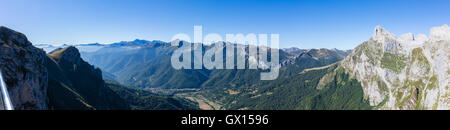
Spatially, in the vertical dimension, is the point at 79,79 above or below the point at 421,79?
above

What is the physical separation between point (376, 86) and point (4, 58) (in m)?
235

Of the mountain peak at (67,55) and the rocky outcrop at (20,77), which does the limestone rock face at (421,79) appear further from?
the mountain peak at (67,55)

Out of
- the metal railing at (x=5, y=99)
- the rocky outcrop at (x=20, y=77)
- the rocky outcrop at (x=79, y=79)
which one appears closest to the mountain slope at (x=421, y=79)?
the metal railing at (x=5, y=99)

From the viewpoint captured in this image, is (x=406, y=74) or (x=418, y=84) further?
(x=406, y=74)

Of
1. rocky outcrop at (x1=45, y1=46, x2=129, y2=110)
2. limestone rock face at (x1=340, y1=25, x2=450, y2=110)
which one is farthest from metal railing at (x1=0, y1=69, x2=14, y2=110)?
limestone rock face at (x1=340, y1=25, x2=450, y2=110)

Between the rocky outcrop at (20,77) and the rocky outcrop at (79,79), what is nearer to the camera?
the rocky outcrop at (20,77)

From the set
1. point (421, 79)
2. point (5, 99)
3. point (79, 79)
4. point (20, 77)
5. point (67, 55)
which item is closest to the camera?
point (5, 99)

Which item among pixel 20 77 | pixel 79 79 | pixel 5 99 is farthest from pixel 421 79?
pixel 79 79

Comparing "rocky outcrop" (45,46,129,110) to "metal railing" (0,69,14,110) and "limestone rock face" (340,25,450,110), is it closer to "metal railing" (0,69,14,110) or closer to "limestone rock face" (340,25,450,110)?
"metal railing" (0,69,14,110)

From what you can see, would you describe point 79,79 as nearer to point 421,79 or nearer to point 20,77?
point 20,77
